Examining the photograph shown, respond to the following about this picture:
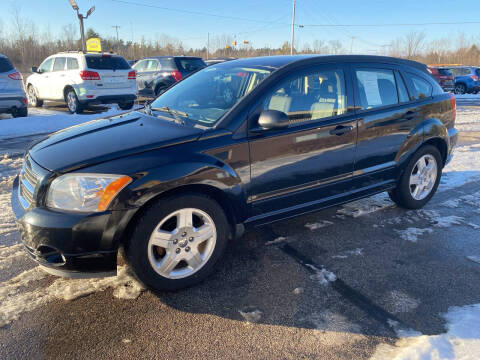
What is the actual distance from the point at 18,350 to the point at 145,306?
78cm

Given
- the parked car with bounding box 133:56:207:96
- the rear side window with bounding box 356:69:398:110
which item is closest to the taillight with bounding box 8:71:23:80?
the parked car with bounding box 133:56:207:96

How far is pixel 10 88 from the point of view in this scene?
31.4 ft

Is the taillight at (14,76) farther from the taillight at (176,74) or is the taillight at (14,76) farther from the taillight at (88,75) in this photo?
the taillight at (176,74)

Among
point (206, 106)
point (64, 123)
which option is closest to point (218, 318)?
point (206, 106)

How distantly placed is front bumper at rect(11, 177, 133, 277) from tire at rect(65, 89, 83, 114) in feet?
31.9

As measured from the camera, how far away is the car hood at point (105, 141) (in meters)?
2.61

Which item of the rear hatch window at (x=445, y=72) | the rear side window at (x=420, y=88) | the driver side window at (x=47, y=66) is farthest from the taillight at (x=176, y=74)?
the rear hatch window at (x=445, y=72)

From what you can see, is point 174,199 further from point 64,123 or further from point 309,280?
point 64,123

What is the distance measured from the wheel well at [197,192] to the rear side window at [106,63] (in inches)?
386

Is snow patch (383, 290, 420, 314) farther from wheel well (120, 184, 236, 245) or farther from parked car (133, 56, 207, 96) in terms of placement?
parked car (133, 56, 207, 96)

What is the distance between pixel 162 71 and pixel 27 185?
11.9 metres

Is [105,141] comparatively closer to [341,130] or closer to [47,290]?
[47,290]

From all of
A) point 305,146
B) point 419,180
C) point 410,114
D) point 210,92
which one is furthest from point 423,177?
point 210,92

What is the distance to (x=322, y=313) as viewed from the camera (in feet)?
8.51
